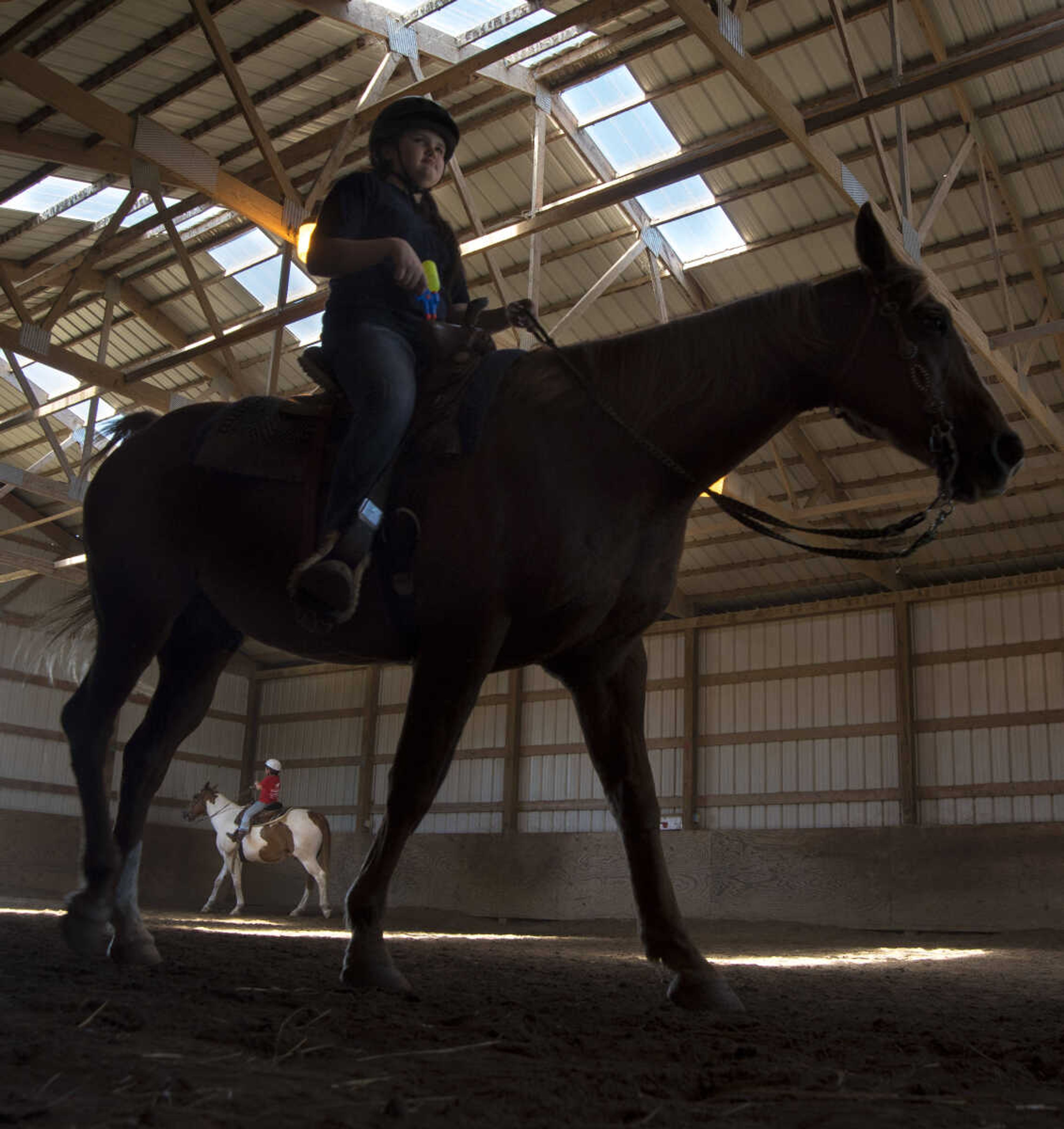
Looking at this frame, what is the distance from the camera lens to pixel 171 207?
14703 millimetres

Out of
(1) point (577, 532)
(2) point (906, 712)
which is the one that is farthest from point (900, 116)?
(2) point (906, 712)

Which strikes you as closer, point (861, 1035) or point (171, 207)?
point (861, 1035)

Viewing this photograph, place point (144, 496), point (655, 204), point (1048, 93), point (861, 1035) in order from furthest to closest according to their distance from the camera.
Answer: point (655, 204)
point (1048, 93)
point (144, 496)
point (861, 1035)

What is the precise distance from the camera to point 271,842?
19.5m

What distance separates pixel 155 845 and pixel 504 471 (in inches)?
844

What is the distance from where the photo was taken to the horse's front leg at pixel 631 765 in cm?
330

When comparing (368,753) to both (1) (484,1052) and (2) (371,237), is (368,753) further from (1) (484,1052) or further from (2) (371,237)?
(1) (484,1052)

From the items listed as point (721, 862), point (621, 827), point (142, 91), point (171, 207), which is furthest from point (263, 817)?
point (621, 827)

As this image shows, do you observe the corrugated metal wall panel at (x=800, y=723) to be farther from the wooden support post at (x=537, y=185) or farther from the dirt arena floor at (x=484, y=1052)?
the dirt arena floor at (x=484, y=1052)

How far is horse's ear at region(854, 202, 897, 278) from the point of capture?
123 inches

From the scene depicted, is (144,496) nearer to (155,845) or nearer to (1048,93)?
(1048,93)

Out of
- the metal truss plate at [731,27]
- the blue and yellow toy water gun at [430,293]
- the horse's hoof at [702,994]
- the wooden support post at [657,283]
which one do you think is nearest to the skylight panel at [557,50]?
the wooden support post at [657,283]

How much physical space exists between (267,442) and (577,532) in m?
1.08

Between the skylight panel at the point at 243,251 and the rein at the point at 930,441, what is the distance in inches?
522
